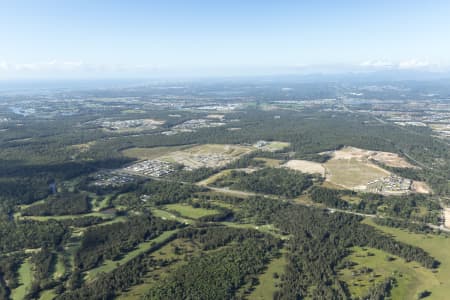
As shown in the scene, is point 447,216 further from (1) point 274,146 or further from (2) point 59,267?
(2) point 59,267

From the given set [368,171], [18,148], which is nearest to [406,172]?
[368,171]

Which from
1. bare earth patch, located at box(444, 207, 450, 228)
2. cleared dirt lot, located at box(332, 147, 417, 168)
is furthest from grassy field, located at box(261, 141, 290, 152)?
bare earth patch, located at box(444, 207, 450, 228)

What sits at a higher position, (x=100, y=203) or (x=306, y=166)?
(x=306, y=166)

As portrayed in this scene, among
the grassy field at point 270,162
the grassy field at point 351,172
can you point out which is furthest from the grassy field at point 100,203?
the grassy field at point 351,172

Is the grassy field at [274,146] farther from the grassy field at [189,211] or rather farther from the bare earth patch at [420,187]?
the grassy field at [189,211]

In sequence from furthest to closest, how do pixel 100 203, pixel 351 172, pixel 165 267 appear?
pixel 351 172 → pixel 100 203 → pixel 165 267

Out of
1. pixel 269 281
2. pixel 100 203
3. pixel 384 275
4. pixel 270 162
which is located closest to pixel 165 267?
pixel 269 281
